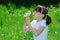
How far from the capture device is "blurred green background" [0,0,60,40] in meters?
5.62

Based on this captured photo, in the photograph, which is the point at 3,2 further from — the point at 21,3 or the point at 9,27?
the point at 9,27

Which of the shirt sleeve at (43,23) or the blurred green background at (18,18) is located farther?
the blurred green background at (18,18)

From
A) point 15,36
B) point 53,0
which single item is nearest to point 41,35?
point 15,36

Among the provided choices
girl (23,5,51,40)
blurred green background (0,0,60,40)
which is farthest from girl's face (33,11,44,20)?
blurred green background (0,0,60,40)

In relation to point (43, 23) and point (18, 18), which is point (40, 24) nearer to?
point (43, 23)

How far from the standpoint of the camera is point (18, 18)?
6762 mm

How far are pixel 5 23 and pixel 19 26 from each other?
457 mm

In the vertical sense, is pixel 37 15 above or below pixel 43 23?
above

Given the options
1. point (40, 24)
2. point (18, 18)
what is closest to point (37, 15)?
point (40, 24)

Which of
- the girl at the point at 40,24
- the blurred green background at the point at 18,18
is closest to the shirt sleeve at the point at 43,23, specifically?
the girl at the point at 40,24

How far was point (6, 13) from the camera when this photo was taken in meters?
7.26

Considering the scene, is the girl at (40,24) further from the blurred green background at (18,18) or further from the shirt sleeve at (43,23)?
the blurred green background at (18,18)

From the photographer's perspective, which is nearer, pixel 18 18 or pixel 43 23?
pixel 43 23

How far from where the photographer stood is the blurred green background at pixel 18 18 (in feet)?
18.5
